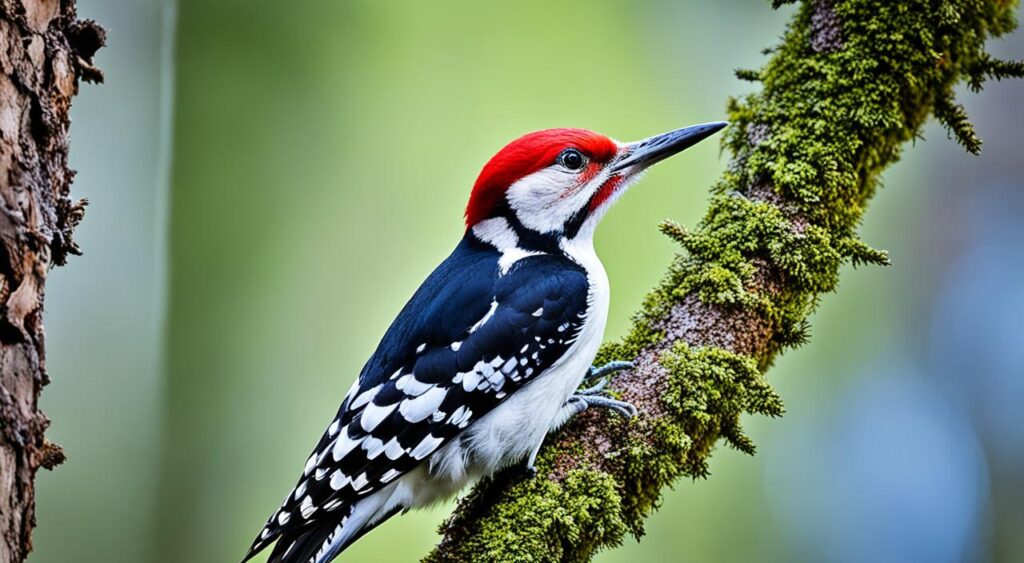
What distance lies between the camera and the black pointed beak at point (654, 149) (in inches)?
107

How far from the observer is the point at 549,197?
2.76m

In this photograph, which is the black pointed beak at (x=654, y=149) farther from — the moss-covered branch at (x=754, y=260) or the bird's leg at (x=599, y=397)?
the bird's leg at (x=599, y=397)

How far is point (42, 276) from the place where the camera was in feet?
5.47

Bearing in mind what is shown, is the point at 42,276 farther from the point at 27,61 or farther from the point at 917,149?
the point at 917,149

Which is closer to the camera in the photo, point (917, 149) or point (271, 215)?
point (917, 149)

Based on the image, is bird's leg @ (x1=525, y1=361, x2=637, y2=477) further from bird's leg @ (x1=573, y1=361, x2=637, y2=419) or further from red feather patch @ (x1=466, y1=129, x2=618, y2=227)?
red feather patch @ (x1=466, y1=129, x2=618, y2=227)

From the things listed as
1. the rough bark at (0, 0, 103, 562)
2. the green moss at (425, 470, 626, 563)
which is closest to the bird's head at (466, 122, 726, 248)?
the green moss at (425, 470, 626, 563)

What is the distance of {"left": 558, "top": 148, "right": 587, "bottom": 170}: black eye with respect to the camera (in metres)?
2.76

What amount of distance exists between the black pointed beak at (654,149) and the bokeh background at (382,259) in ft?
8.00

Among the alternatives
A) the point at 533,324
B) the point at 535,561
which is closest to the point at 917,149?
the point at 533,324

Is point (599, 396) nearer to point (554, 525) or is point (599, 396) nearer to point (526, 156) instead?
point (554, 525)

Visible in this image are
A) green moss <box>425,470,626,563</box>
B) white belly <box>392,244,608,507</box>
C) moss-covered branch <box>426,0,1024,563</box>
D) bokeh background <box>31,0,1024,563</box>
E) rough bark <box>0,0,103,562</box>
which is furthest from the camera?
bokeh background <box>31,0,1024,563</box>

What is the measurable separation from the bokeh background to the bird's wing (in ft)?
9.05

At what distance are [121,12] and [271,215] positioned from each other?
5.50 ft
